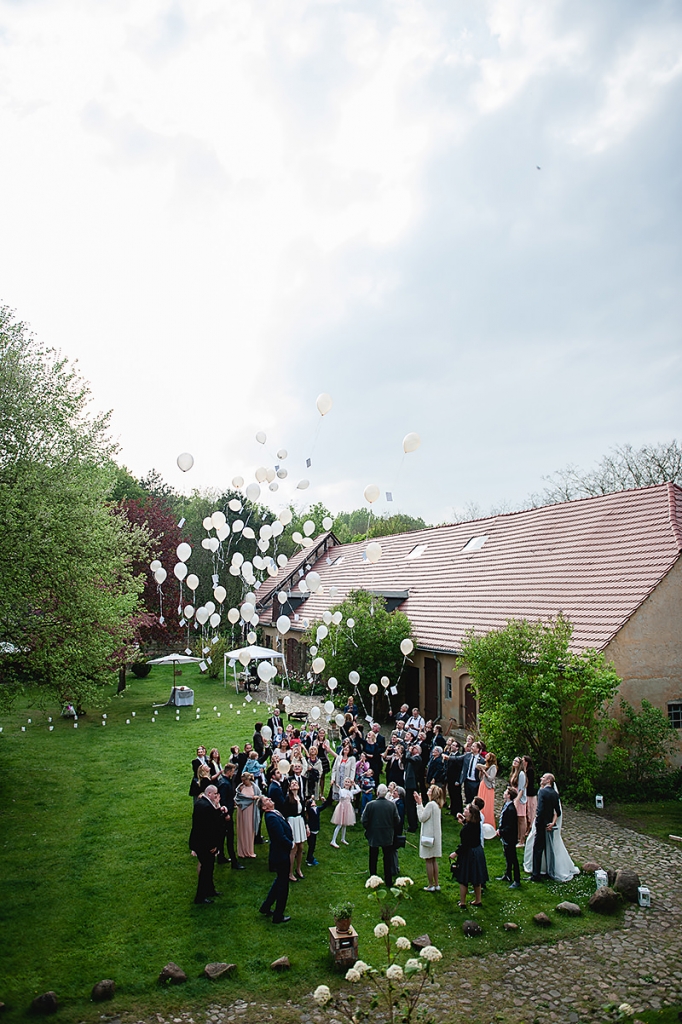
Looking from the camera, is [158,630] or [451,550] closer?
[451,550]

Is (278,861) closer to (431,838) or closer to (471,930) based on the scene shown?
(431,838)

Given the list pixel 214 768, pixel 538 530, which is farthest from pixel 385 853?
pixel 538 530

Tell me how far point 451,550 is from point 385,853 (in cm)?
1573

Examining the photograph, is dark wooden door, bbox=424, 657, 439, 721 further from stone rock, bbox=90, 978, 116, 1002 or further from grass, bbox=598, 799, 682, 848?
stone rock, bbox=90, 978, 116, 1002

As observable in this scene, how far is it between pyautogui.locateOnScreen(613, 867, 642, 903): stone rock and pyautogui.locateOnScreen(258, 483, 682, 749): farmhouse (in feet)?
17.2

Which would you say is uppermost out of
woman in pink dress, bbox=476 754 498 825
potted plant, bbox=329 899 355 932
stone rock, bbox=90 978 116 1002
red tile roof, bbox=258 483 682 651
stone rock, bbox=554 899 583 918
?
red tile roof, bbox=258 483 682 651

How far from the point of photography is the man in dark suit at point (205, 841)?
8.97 meters

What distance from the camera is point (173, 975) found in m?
7.19

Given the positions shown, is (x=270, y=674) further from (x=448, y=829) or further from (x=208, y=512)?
(x=208, y=512)

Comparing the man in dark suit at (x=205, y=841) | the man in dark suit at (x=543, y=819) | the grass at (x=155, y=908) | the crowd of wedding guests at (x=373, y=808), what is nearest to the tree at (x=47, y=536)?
the grass at (x=155, y=908)

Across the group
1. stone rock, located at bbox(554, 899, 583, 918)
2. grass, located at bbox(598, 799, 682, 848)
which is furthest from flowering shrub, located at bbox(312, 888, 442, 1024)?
grass, located at bbox(598, 799, 682, 848)

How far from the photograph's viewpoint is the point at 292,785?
968 centimetres

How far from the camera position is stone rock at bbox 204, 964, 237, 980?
23.7ft

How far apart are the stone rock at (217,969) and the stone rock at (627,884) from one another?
557 cm
